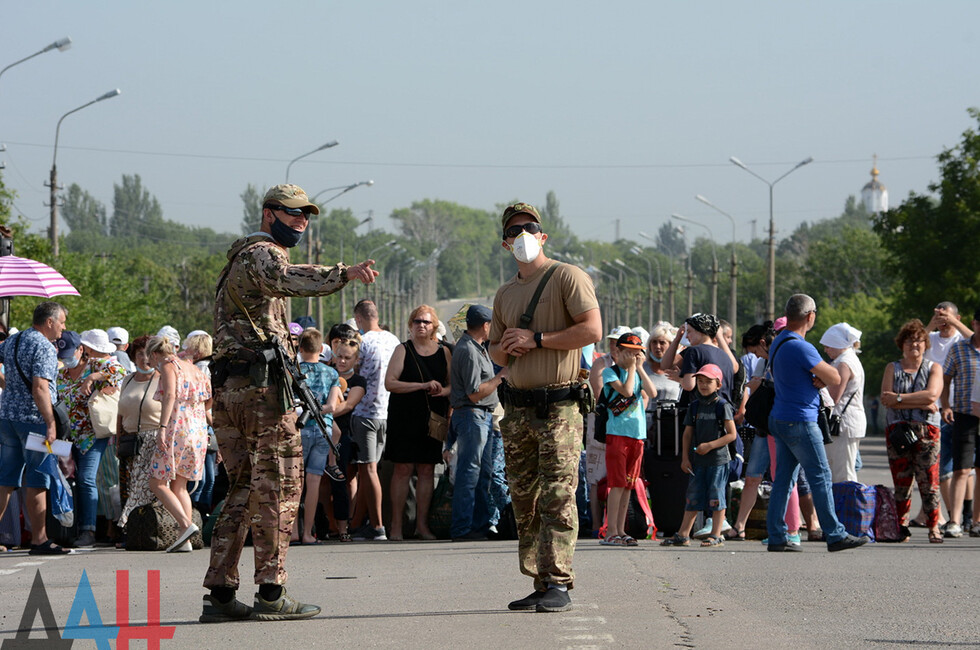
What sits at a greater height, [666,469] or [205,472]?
[666,469]

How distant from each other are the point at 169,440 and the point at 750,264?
15163 centimetres

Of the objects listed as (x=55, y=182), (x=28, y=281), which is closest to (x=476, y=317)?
(x=28, y=281)

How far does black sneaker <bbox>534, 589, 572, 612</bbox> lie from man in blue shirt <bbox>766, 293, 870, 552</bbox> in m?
3.85

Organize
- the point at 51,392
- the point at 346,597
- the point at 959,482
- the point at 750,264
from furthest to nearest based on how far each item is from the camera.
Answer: the point at 750,264 → the point at 959,482 → the point at 51,392 → the point at 346,597

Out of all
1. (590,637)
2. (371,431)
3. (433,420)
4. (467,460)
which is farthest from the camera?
(371,431)

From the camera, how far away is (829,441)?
1170cm

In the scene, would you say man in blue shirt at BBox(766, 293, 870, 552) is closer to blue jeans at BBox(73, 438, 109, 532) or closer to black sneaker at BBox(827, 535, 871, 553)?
black sneaker at BBox(827, 535, 871, 553)

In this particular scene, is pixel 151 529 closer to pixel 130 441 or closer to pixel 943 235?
pixel 130 441

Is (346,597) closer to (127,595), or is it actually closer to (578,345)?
(127,595)

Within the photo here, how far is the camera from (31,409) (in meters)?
12.1

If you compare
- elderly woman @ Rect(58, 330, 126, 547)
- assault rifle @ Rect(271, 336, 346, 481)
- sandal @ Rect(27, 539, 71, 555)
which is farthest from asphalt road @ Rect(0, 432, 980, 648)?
assault rifle @ Rect(271, 336, 346, 481)

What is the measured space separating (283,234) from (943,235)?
52.6 metres

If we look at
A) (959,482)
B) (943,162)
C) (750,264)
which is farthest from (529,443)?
(750,264)

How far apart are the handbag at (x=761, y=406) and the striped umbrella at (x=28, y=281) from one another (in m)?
6.59
